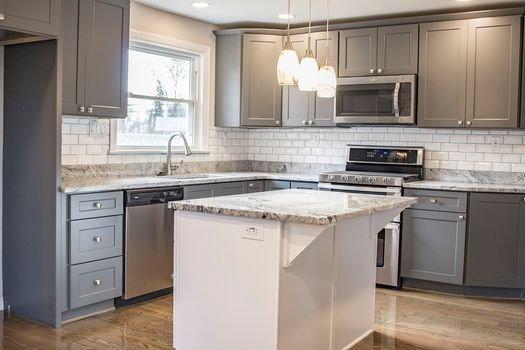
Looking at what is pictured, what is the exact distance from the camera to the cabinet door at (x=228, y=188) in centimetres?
502

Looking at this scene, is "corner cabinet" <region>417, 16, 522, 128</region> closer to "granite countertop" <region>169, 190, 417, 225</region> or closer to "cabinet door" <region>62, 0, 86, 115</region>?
"granite countertop" <region>169, 190, 417, 225</region>

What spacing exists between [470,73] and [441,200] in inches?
44.2

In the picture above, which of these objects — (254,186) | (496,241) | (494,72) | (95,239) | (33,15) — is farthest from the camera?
(254,186)

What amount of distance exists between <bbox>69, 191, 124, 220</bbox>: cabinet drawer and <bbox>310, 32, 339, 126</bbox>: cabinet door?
2.30m

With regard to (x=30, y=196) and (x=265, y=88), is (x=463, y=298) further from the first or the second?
(x=30, y=196)

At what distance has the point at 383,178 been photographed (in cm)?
495

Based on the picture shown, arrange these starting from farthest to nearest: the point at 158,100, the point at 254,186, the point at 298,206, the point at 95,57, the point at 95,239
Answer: the point at 254,186
the point at 158,100
the point at 95,57
the point at 95,239
the point at 298,206

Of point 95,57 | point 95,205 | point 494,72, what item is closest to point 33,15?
point 95,57

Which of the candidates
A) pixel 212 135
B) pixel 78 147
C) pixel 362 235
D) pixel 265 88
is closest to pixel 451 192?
pixel 362 235

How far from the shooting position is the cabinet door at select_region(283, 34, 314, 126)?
5.69 m

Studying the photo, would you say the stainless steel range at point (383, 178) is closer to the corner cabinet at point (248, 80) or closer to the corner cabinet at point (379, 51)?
the corner cabinet at point (379, 51)

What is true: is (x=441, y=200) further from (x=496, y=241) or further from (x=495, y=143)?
(x=495, y=143)

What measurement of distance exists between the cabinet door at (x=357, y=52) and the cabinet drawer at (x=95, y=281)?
278cm

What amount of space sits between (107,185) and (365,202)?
6.11 feet
